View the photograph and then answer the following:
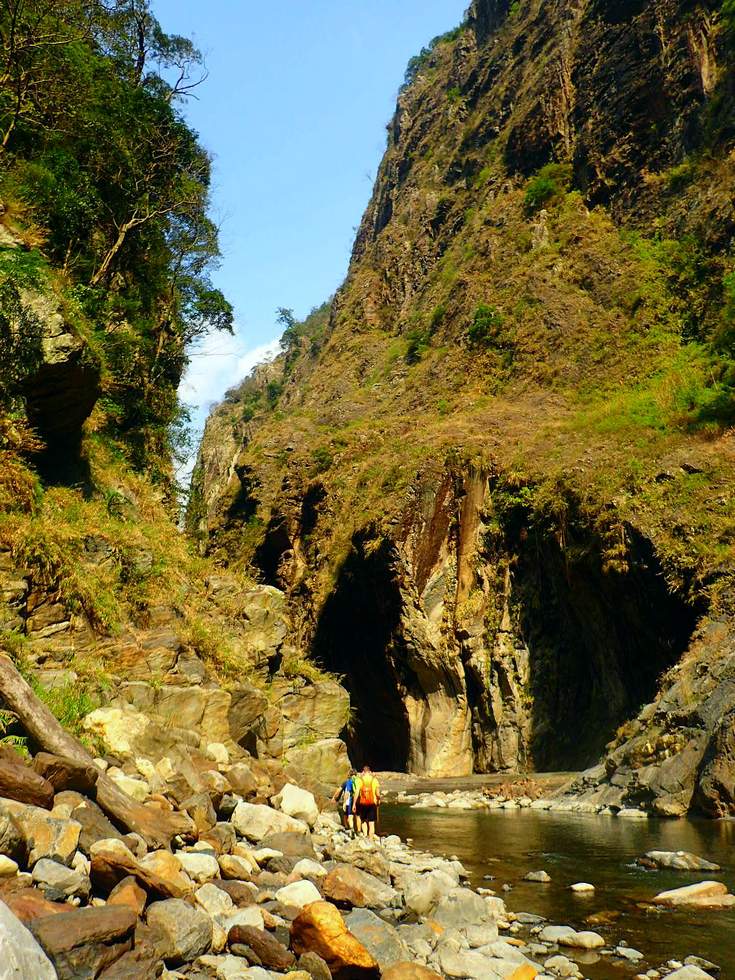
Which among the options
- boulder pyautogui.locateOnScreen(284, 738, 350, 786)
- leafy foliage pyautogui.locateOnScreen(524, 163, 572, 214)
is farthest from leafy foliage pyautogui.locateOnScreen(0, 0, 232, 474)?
leafy foliage pyautogui.locateOnScreen(524, 163, 572, 214)

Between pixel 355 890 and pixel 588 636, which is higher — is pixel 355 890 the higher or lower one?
the lower one

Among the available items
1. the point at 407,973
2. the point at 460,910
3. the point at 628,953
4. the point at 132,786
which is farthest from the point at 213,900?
the point at 628,953

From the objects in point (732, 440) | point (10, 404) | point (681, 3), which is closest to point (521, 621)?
point (732, 440)

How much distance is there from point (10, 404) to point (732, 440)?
→ 2267 centimetres

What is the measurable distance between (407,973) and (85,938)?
225cm

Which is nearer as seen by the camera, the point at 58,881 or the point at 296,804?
the point at 58,881

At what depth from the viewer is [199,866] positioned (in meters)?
5.87

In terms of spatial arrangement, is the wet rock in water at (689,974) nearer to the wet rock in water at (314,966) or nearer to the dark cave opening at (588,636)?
the wet rock in water at (314,966)

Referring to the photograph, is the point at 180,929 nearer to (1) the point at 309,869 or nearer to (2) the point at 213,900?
(2) the point at 213,900

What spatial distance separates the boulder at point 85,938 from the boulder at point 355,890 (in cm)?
286

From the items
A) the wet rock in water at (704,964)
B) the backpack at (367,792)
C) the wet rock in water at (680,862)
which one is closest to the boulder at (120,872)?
the wet rock in water at (704,964)

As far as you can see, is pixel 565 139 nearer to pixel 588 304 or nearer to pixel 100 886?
pixel 588 304

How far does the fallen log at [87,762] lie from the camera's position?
20.1 ft

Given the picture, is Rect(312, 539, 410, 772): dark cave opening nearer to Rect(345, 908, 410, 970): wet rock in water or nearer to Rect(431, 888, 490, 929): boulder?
Rect(431, 888, 490, 929): boulder
